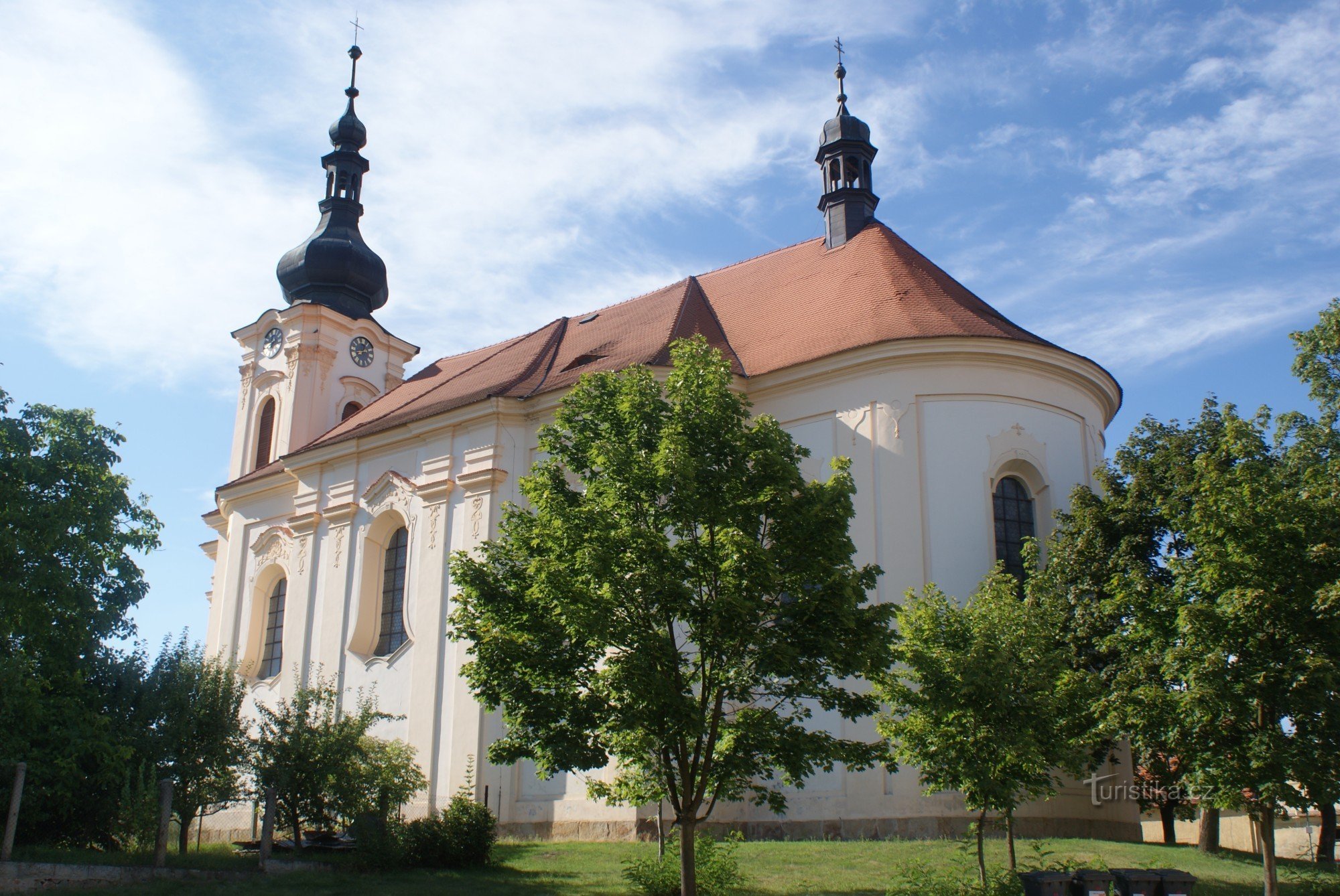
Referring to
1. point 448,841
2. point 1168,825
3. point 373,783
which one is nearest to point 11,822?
point 448,841

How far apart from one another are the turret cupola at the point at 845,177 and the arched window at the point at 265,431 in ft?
56.1

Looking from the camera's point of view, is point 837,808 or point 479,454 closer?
point 837,808

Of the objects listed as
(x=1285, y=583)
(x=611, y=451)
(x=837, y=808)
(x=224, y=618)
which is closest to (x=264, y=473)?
(x=224, y=618)

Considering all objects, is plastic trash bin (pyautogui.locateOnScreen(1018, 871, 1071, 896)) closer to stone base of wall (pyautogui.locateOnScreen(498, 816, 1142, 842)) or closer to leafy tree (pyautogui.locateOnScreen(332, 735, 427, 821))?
stone base of wall (pyautogui.locateOnScreen(498, 816, 1142, 842))

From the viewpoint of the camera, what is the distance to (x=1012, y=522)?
73.5 ft

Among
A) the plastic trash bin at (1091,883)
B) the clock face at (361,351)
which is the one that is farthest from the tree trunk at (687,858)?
the clock face at (361,351)

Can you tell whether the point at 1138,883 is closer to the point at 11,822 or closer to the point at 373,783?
the point at 373,783

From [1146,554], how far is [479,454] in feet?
42.1

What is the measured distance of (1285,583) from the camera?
1338cm

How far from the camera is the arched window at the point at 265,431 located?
114 ft

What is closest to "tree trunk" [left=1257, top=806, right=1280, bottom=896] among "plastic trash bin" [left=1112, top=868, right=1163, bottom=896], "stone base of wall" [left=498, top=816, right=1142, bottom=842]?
"plastic trash bin" [left=1112, top=868, right=1163, bottom=896]

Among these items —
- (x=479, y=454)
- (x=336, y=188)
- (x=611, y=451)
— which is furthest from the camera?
(x=336, y=188)

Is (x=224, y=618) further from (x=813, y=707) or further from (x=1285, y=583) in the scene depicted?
(x=1285, y=583)

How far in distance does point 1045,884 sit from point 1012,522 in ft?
34.3
